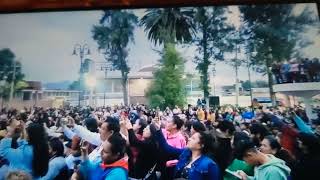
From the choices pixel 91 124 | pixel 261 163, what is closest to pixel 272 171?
pixel 261 163

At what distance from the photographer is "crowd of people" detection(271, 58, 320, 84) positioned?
212 centimetres

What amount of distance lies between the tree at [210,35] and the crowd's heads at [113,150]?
660mm

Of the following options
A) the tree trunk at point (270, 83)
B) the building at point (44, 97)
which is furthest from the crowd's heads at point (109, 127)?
the tree trunk at point (270, 83)

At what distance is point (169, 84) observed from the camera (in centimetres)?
209

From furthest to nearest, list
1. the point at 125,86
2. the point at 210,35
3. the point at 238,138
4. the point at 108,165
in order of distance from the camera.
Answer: the point at 210,35 < the point at 125,86 < the point at 238,138 < the point at 108,165

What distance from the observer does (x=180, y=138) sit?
1.98m

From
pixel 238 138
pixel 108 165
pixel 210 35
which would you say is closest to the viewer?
pixel 108 165

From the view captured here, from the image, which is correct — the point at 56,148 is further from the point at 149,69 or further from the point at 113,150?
the point at 149,69

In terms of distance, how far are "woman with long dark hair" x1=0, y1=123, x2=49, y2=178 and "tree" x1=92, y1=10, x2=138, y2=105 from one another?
1.99 feet

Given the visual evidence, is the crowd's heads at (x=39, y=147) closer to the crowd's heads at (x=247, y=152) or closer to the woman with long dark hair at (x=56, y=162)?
the woman with long dark hair at (x=56, y=162)

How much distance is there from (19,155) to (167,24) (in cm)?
117

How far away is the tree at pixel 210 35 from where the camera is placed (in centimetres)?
213

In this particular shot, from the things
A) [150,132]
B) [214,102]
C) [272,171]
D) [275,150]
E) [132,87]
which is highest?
[132,87]

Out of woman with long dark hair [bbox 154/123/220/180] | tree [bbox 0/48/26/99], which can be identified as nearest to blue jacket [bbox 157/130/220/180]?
woman with long dark hair [bbox 154/123/220/180]
